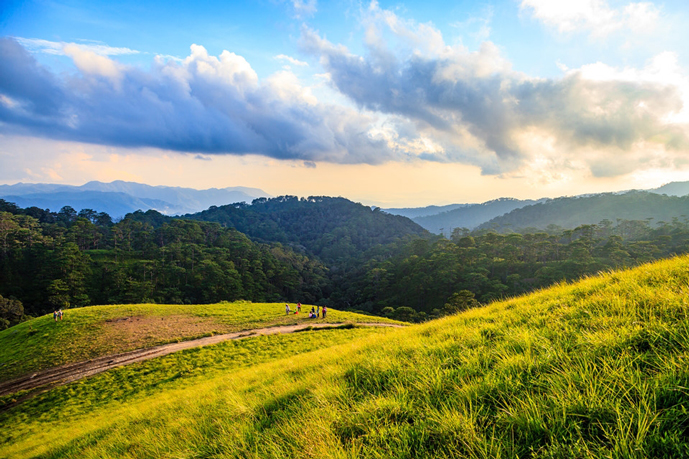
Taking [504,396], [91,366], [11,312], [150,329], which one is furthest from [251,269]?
[504,396]

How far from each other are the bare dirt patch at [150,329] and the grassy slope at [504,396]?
1724cm

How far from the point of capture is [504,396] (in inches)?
100

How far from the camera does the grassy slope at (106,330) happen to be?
1698 cm

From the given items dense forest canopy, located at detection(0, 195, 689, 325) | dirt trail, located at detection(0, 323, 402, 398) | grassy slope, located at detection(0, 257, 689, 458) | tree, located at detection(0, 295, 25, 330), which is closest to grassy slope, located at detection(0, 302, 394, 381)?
dirt trail, located at detection(0, 323, 402, 398)

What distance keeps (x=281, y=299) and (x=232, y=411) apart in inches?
3072

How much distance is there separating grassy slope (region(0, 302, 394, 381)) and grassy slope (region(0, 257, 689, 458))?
1760 centimetres

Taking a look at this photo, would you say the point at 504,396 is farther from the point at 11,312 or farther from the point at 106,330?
the point at 11,312

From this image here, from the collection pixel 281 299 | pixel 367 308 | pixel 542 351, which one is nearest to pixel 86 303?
pixel 281 299

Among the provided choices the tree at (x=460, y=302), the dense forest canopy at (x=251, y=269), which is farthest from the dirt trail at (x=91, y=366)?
the dense forest canopy at (x=251, y=269)

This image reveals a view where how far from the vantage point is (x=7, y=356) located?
1750 centimetres

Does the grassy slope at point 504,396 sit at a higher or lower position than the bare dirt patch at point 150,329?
higher

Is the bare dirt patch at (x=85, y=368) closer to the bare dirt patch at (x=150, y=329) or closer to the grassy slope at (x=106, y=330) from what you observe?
the grassy slope at (x=106, y=330)

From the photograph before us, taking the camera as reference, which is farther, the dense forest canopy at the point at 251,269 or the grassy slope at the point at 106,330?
the dense forest canopy at the point at 251,269

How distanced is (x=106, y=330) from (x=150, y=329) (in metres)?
2.93
